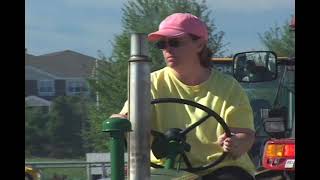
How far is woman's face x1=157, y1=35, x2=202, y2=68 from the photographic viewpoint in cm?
263

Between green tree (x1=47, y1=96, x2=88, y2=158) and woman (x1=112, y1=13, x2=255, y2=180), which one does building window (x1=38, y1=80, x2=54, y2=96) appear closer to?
green tree (x1=47, y1=96, x2=88, y2=158)

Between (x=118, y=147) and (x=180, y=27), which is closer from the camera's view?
(x=118, y=147)

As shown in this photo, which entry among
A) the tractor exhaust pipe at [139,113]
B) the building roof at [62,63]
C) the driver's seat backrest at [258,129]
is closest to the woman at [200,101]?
the tractor exhaust pipe at [139,113]

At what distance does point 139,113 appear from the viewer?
74.2 inches

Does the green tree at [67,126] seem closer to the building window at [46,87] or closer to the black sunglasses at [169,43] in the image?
the building window at [46,87]

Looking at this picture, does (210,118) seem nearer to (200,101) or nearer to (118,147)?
(200,101)

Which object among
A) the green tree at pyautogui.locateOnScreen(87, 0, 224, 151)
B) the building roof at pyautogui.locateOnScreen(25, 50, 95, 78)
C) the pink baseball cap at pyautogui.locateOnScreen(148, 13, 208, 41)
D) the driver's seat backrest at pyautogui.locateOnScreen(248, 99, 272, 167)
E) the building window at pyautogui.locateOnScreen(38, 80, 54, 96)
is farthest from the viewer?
the building roof at pyautogui.locateOnScreen(25, 50, 95, 78)

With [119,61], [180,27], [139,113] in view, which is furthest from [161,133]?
[119,61]

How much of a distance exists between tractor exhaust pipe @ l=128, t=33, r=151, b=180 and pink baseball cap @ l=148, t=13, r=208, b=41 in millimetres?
655

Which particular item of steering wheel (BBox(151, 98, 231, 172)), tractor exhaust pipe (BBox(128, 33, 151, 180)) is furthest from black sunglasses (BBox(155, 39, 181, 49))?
tractor exhaust pipe (BBox(128, 33, 151, 180))

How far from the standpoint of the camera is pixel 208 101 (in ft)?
9.00

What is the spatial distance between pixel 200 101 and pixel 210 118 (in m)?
0.13
